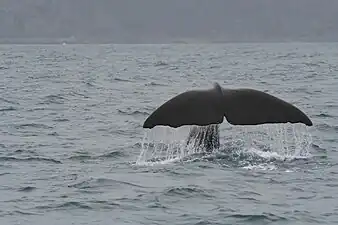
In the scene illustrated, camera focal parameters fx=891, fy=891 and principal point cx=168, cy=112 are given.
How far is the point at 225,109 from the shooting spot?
1152 cm

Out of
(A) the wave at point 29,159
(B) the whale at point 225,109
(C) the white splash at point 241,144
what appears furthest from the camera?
(A) the wave at point 29,159

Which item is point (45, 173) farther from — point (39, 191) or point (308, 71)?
point (308, 71)

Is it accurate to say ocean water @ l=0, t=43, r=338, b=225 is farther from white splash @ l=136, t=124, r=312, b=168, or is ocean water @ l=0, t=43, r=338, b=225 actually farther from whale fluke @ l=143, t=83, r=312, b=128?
whale fluke @ l=143, t=83, r=312, b=128

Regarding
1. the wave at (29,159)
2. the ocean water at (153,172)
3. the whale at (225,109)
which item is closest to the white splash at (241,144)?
the ocean water at (153,172)

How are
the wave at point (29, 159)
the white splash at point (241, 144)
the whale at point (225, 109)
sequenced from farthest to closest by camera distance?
the wave at point (29, 159)
the white splash at point (241, 144)
the whale at point (225, 109)

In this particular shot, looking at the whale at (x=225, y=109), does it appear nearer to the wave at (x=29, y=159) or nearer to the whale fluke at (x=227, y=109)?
the whale fluke at (x=227, y=109)

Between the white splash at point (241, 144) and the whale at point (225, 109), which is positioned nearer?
the whale at point (225, 109)

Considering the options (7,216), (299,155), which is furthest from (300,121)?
(7,216)

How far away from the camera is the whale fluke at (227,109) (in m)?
11.3

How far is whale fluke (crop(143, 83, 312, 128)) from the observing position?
37.2ft

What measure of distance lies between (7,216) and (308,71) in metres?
31.1

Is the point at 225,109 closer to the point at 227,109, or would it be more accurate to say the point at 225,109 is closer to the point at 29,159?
the point at 227,109

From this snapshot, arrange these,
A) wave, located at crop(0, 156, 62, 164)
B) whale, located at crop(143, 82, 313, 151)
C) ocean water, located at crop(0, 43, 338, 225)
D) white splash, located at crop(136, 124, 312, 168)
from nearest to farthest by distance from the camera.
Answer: ocean water, located at crop(0, 43, 338, 225) < whale, located at crop(143, 82, 313, 151) < white splash, located at crop(136, 124, 312, 168) < wave, located at crop(0, 156, 62, 164)

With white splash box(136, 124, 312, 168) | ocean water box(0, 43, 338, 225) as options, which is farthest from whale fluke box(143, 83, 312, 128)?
white splash box(136, 124, 312, 168)
